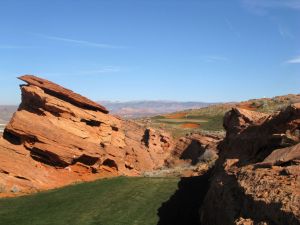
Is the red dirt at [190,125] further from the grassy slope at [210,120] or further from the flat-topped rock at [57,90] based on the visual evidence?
the flat-topped rock at [57,90]

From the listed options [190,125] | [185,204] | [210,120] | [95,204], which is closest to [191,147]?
[185,204]

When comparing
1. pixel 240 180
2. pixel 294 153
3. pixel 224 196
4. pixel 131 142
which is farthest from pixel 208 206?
pixel 131 142

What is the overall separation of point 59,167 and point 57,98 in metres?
5.43

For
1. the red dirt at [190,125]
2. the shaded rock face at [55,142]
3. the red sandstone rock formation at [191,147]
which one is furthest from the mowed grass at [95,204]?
the red dirt at [190,125]

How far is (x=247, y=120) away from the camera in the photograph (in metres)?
24.1

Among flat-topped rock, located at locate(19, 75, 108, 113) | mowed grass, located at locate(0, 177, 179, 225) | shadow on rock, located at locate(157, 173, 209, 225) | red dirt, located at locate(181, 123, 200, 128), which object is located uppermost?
flat-topped rock, located at locate(19, 75, 108, 113)

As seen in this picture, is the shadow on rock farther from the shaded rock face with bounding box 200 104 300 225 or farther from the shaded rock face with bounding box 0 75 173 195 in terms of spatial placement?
the shaded rock face with bounding box 0 75 173 195

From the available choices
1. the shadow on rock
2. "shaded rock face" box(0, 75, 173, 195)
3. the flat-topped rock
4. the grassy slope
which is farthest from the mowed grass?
the grassy slope

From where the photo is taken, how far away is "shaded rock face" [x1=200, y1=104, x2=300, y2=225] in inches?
403

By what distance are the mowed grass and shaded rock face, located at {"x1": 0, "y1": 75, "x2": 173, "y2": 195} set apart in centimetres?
309

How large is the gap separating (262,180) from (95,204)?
35.9ft

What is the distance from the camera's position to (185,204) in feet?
67.3

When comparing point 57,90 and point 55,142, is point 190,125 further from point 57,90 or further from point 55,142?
point 55,142

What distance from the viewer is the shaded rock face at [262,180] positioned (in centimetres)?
1023
